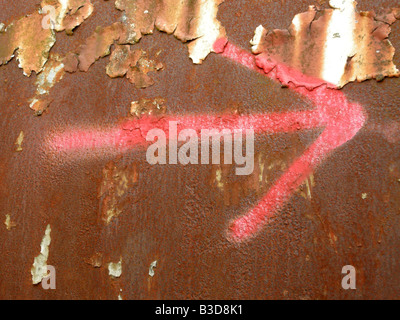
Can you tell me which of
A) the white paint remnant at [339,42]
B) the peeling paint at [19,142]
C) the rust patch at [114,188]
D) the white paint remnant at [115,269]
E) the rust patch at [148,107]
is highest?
the white paint remnant at [339,42]

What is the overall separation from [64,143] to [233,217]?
0.59 meters

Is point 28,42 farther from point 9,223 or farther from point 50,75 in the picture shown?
point 9,223

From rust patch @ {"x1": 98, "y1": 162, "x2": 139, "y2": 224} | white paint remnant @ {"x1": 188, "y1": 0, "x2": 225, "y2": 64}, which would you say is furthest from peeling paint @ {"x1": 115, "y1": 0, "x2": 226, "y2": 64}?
rust patch @ {"x1": 98, "y1": 162, "x2": 139, "y2": 224}

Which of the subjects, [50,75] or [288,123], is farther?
[50,75]

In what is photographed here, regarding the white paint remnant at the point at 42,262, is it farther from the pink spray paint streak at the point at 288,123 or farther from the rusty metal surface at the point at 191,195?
the pink spray paint streak at the point at 288,123

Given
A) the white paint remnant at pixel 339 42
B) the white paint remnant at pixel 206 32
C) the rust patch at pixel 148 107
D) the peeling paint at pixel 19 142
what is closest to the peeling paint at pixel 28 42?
the peeling paint at pixel 19 142

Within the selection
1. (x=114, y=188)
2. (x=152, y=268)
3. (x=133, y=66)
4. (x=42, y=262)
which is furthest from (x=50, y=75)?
(x=152, y=268)

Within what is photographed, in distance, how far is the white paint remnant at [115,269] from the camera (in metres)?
1.13

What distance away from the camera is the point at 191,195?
1.11 m

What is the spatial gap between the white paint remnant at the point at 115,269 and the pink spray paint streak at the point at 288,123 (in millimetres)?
332

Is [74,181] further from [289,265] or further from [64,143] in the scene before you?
[289,265]

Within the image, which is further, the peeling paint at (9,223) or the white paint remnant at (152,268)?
the peeling paint at (9,223)

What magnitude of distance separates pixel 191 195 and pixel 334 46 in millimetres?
558

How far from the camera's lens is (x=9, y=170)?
4.30ft
